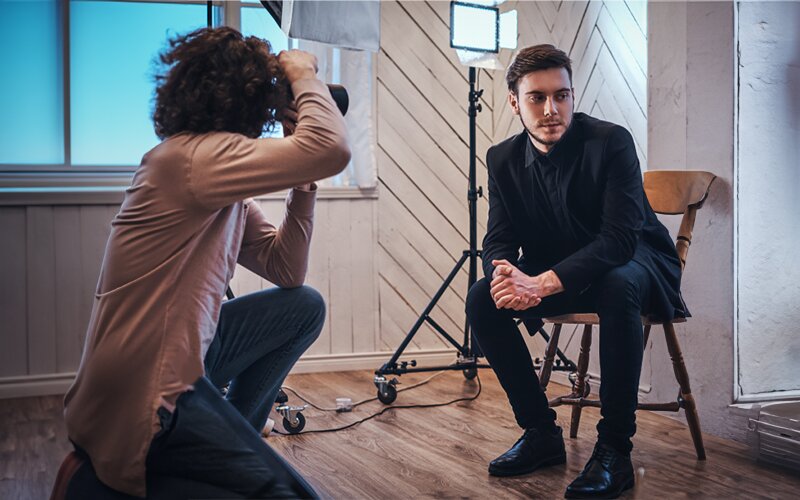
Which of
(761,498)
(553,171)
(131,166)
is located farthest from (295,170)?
(131,166)

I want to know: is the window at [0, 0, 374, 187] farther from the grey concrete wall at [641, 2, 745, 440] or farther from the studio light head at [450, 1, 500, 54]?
the grey concrete wall at [641, 2, 745, 440]

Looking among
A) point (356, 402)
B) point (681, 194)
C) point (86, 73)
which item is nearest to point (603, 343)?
point (681, 194)

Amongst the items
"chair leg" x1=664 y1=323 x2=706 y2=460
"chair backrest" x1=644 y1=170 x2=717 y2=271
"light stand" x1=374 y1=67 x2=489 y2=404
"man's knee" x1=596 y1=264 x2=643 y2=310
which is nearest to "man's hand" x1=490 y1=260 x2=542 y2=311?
"man's knee" x1=596 y1=264 x2=643 y2=310

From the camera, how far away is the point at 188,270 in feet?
4.45

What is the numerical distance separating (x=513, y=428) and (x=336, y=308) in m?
1.36

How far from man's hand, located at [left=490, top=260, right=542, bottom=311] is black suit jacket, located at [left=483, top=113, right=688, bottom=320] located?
0.07m

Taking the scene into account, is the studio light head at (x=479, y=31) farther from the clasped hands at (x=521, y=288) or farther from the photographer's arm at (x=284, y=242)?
the photographer's arm at (x=284, y=242)

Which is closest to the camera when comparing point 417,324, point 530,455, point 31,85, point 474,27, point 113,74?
point 530,455

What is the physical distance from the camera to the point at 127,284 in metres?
1.34

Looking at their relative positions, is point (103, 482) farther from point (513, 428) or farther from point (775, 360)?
point (775, 360)

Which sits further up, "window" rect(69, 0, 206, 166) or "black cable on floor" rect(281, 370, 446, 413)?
"window" rect(69, 0, 206, 166)

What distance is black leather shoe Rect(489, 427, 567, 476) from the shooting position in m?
1.97

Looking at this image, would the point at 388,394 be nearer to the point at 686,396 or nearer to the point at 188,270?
the point at 686,396

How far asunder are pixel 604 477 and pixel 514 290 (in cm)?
48
